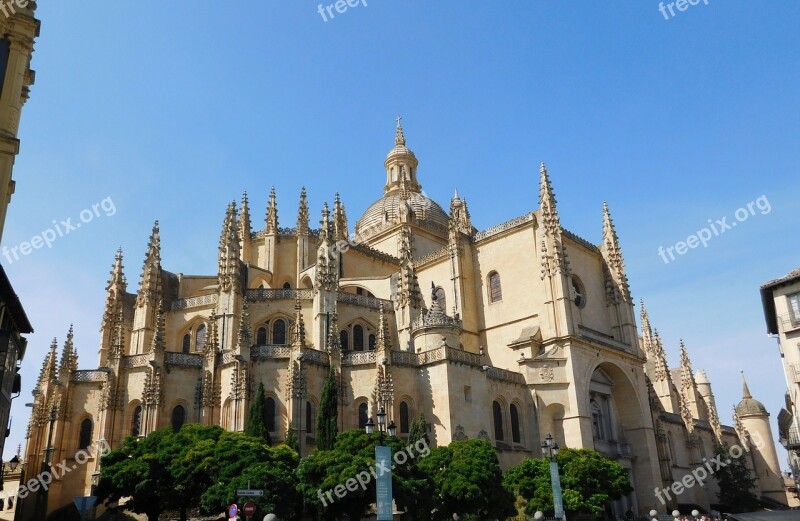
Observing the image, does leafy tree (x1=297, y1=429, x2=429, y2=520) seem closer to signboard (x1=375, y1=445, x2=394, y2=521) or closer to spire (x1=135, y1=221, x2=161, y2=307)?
signboard (x1=375, y1=445, x2=394, y2=521)

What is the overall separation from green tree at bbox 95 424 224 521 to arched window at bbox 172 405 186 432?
634 centimetres

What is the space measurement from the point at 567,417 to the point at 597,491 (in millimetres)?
7110

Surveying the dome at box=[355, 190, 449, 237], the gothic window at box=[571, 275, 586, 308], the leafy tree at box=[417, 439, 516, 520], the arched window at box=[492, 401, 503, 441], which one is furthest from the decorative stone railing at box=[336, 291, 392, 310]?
the dome at box=[355, 190, 449, 237]

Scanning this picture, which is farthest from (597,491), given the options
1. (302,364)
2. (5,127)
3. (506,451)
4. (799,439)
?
(5,127)

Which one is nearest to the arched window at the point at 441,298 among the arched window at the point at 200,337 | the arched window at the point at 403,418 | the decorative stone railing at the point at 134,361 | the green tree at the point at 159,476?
the arched window at the point at 403,418

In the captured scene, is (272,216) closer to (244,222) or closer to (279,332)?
(244,222)

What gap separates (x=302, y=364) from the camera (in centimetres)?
3384

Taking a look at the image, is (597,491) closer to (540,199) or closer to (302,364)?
(302,364)

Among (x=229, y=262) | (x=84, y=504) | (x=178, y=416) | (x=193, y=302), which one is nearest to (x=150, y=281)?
(x=193, y=302)

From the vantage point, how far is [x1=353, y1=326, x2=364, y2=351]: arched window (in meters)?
40.5

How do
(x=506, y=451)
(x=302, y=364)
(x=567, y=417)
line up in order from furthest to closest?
1. (x=567, y=417)
2. (x=506, y=451)
3. (x=302, y=364)

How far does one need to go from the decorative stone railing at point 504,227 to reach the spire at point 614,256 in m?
8.06

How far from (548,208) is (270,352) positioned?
19837mm

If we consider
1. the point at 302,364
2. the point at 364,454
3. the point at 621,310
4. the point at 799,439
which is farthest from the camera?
the point at 621,310
